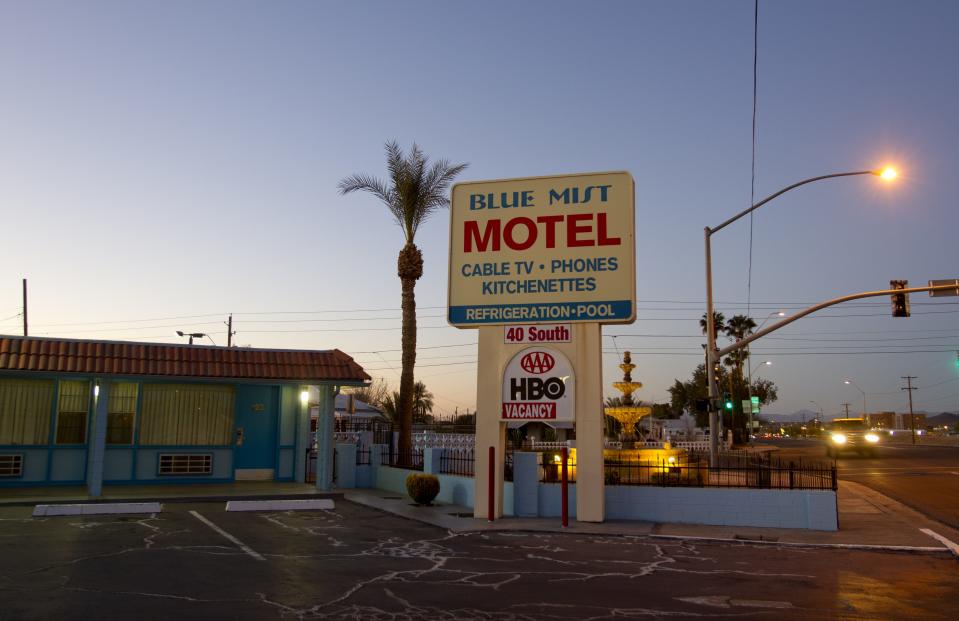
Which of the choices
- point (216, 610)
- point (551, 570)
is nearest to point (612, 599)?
point (551, 570)

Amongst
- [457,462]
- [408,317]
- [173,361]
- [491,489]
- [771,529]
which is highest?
[408,317]

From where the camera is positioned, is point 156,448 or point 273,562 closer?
point 273,562

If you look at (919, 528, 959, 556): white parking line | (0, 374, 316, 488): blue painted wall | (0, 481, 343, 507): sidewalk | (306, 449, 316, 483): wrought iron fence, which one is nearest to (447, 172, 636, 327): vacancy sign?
(919, 528, 959, 556): white parking line

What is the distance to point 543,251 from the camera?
18203 mm

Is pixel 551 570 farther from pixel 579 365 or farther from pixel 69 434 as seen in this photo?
pixel 69 434

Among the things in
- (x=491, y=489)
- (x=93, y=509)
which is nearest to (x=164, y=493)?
(x=93, y=509)

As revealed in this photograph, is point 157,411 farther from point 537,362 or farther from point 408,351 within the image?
point 537,362

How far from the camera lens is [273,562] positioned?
1204cm

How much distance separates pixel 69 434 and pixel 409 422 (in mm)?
10457

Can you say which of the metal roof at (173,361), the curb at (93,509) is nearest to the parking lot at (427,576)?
the curb at (93,509)

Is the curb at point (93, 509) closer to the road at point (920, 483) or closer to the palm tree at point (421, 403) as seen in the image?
the road at point (920, 483)

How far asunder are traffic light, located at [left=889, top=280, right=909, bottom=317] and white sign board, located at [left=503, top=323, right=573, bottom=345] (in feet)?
36.3

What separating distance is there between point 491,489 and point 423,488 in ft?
10.4

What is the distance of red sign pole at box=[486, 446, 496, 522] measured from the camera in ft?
57.0
